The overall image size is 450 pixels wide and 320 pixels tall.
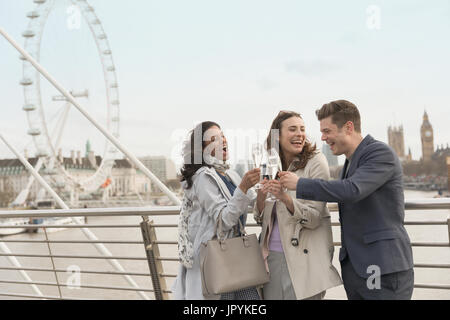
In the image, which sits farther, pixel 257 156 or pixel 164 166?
pixel 164 166

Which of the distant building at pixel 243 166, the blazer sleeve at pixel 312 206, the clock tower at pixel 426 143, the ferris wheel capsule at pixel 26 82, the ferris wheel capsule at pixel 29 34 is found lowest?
the blazer sleeve at pixel 312 206

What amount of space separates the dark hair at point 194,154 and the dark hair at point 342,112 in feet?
1.31

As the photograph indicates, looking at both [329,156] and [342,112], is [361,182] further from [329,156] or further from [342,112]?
[329,156]

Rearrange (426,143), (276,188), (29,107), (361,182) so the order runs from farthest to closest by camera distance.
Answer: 1. (426,143)
2. (29,107)
3. (276,188)
4. (361,182)

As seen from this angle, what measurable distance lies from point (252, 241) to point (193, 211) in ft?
0.74

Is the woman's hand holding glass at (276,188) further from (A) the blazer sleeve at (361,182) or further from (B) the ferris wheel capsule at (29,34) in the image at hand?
(B) the ferris wheel capsule at (29,34)

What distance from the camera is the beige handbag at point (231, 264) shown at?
1.47m

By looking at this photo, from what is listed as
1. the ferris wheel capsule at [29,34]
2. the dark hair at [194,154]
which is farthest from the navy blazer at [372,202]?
the ferris wheel capsule at [29,34]

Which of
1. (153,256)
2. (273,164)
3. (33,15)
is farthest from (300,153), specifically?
(33,15)

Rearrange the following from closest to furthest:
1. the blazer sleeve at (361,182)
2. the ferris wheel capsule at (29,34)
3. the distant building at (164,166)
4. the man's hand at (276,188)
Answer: the blazer sleeve at (361,182) < the man's hand at (276,188) < the distant building at (164,166) < the ferris wheel capsule at (29,34)

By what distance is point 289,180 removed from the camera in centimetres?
141

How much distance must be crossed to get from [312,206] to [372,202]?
0.63 feet

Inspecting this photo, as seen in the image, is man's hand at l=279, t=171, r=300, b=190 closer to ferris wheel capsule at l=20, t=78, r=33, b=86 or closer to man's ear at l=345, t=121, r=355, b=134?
man's ear at l=345, t=121, r=355, b=134

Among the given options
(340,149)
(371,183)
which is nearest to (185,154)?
(340,149)
